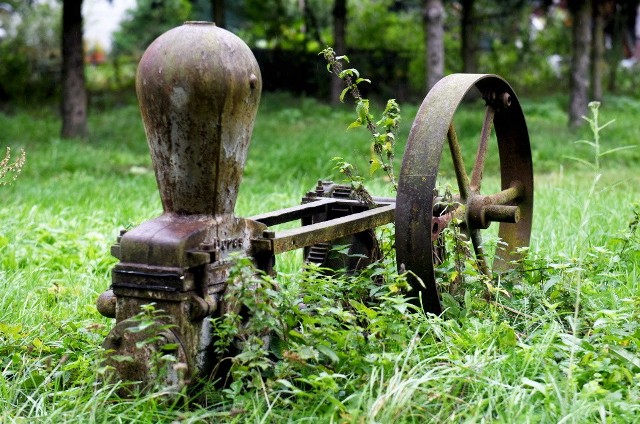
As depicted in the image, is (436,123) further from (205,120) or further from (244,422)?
(244,422)

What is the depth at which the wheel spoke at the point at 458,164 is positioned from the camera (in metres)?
4.63

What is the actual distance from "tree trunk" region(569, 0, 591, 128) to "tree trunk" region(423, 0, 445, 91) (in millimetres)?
2689

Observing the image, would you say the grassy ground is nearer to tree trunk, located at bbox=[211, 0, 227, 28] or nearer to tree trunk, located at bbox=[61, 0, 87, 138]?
tree trunk, located at bbox=[61, 0, 87, 138]

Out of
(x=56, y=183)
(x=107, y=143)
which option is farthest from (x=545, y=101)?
(x=56, y=183)

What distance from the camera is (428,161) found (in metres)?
4.08

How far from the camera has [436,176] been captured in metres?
4.04

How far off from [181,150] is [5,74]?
17.8 m

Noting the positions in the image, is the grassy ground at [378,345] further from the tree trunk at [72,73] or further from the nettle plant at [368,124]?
the tree trunk at [72,73]

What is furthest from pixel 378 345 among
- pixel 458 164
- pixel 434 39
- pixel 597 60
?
pixel 597 60

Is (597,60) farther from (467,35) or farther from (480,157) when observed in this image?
(480,157)

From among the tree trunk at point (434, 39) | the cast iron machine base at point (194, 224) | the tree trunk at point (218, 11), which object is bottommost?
Answer: the cast iron machine base at point (194, 224)

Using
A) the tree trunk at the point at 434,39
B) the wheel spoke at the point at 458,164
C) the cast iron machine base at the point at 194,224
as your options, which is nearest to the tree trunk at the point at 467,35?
the tree trunk at the point at 434,39

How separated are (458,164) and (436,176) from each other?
77 centimetres

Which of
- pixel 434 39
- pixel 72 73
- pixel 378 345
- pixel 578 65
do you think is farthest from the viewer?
pixel 578 65
